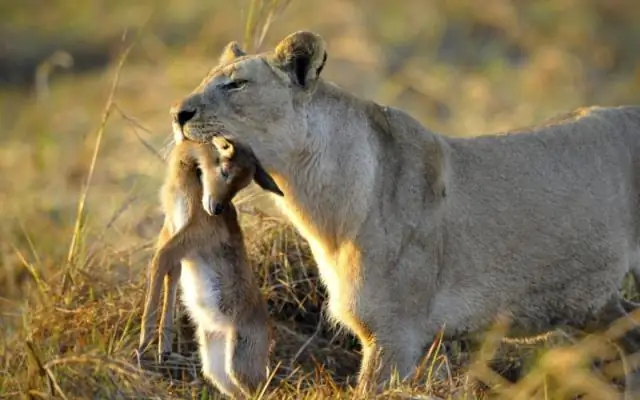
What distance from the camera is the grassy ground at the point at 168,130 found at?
6.48m

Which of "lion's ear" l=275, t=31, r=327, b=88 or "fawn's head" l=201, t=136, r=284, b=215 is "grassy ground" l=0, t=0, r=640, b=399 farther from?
"lion's ear" l=275, t=31, r=327, b=88

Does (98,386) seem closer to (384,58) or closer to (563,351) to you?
(563,351)

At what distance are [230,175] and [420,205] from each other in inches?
34.0

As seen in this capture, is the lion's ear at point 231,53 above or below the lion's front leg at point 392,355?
above

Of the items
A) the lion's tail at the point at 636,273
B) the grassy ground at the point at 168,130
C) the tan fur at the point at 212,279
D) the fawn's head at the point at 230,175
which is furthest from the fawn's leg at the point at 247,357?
the lion's tail at the point at 636,273

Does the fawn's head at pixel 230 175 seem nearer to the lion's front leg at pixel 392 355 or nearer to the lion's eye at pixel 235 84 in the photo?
the lion's eye at pixel 235 84

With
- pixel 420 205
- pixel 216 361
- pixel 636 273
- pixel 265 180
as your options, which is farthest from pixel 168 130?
pixel 265 180

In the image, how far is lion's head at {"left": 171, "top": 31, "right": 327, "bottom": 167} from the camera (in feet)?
20.5

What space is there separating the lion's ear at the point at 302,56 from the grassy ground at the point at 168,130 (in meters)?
1.30

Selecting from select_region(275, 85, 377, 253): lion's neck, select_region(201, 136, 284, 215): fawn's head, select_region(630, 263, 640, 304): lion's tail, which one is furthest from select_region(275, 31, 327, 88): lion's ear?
select_region(630, 263, 640, 304): lion's tail

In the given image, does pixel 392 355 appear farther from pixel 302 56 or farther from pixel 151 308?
pixel 302 56

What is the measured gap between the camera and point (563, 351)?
6.36 meters

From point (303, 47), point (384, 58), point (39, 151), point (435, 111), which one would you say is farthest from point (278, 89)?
point (384, 58)

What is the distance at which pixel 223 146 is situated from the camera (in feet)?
20.5
